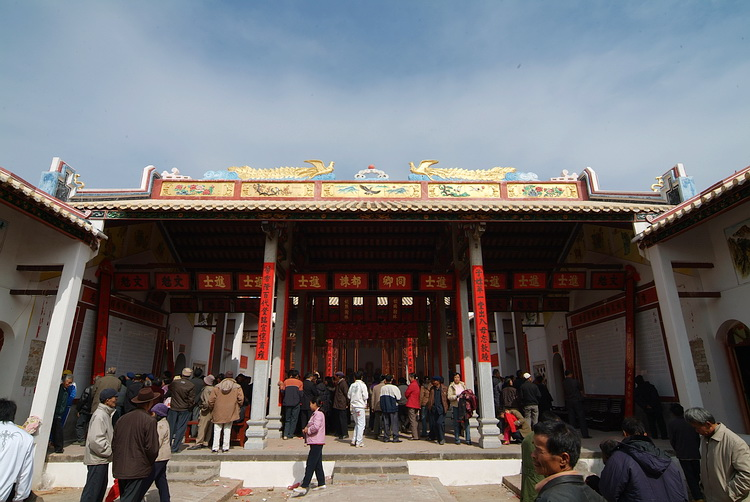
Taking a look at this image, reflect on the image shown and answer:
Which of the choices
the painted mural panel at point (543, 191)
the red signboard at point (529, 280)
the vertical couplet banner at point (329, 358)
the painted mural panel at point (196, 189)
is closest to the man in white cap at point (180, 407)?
the painted mural panel at point (196, 189)

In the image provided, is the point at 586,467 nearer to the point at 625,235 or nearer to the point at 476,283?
the point at 476,283

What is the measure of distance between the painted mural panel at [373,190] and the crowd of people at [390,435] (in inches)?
158

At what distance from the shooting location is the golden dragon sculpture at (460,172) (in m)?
10.3

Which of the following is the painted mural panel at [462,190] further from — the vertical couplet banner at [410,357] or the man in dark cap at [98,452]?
the vertical couplet banner at [410,357]

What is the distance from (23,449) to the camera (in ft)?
12.0

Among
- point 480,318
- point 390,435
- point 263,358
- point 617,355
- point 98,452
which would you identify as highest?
point 480,318

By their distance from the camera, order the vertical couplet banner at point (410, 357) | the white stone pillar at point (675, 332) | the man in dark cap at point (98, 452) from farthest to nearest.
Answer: the vertical couplet banner at point (410, 357) → the white stone pillar at point (675, 332) → the man in dark cap at point (98, 452)

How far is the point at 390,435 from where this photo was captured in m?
8.70

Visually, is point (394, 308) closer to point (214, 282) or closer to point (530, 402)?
point (214, 282)

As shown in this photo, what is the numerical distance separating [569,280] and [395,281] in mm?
4153

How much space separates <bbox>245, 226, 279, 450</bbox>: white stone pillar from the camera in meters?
7.39

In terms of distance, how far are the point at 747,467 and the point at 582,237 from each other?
8.51 meters

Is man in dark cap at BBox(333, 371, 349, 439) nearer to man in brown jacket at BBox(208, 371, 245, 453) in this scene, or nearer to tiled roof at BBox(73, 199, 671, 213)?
man in brown jacket at BBox(208, 371, 245, 453)

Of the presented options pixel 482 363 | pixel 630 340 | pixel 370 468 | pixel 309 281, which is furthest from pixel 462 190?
pixel 370 468
